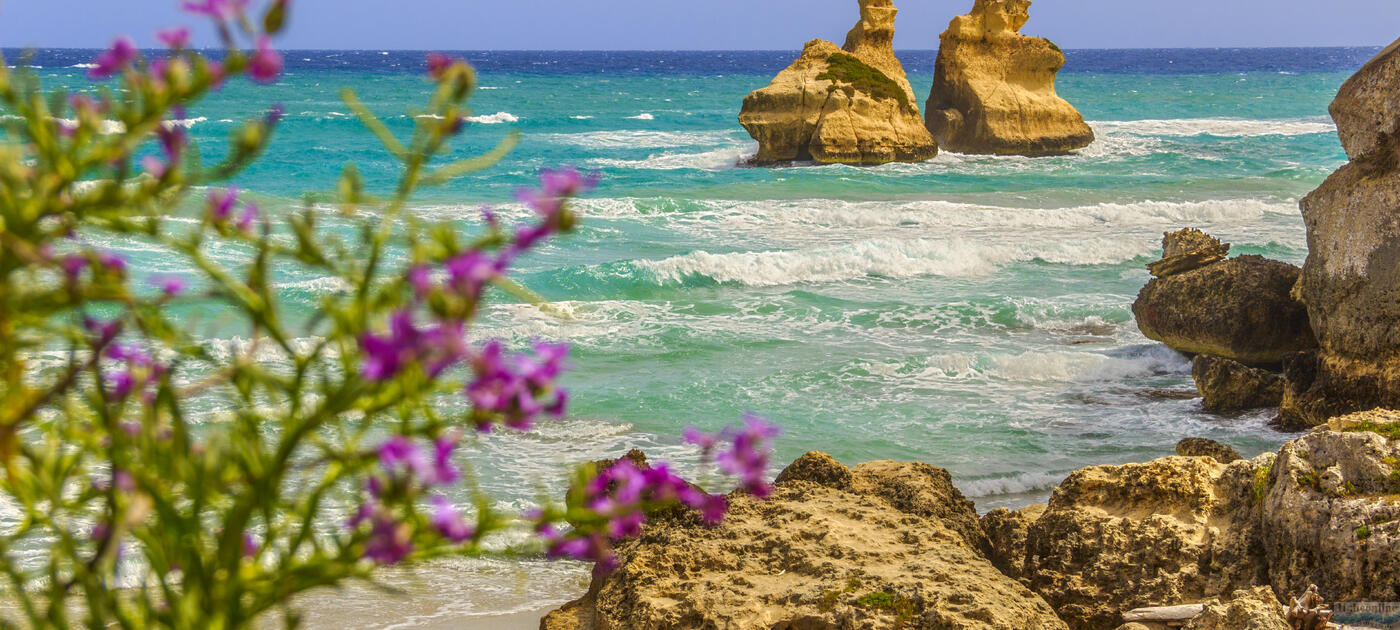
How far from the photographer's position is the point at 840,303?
16.7m

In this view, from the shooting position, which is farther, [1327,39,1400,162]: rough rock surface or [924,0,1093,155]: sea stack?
[924,0,1093,155]: sea stack

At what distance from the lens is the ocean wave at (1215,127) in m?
45.3

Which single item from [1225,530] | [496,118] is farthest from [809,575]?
[496,118]

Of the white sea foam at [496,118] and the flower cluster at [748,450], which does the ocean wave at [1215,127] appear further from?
the flower cluster at [748,450]

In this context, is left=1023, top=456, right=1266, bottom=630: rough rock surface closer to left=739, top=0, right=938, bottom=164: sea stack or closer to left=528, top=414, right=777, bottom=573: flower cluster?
left=528, top=414, right=777, bottom=573: flower cluster

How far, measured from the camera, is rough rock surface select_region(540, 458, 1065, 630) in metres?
4.58

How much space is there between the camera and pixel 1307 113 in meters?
56.5

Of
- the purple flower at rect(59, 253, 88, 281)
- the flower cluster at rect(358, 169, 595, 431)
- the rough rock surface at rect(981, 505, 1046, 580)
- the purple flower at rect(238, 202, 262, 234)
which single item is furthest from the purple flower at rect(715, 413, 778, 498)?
the rough rock surface at rect(981, 505, 1046, 580)

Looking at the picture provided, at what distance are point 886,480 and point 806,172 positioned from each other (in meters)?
25.7

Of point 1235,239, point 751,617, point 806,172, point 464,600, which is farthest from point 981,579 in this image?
point 806,172

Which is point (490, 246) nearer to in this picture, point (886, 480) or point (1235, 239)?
point (886, 480)

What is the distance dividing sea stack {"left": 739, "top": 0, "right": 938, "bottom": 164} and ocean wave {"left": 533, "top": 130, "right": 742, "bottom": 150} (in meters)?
7.76

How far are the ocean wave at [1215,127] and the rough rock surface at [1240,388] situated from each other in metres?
35.7

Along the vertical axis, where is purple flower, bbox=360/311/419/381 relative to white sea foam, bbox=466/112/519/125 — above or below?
above
